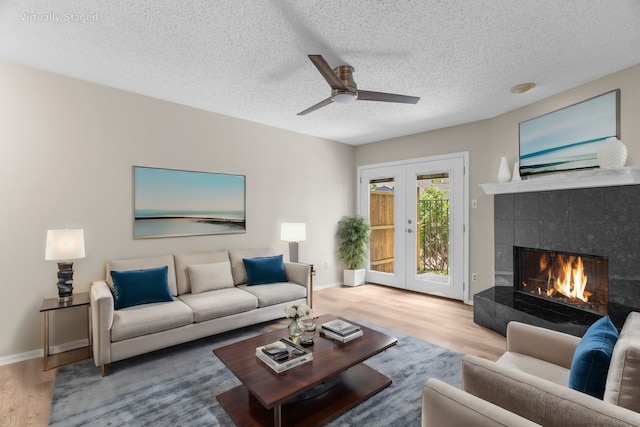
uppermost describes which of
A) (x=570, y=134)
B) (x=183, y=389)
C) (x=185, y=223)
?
(x=570, y=134)

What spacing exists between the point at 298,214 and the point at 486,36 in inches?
137

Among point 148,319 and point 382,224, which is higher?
point 382,224

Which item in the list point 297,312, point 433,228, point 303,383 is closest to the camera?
point 303,383

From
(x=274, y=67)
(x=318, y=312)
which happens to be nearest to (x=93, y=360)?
(x=318, y=312)

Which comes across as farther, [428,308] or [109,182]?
[428,308]

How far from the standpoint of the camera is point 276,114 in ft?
13.6

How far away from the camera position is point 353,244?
5605 millimetres

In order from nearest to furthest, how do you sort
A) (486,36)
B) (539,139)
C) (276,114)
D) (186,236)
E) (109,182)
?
(486,36) < (109,182) < (539,139) < (186,236) < (276,114)

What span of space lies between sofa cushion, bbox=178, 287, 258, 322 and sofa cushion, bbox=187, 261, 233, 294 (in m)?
0.08

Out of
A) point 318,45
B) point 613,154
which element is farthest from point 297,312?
point 613,154

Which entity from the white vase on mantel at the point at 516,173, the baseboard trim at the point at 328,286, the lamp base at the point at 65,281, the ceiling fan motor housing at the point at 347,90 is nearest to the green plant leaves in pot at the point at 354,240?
the baseboard trim at the point at 328,286

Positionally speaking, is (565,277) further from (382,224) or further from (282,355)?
(282,355)

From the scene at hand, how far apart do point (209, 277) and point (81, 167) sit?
5.57ft

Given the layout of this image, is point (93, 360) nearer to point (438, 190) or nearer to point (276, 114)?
point (276, 114)
